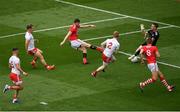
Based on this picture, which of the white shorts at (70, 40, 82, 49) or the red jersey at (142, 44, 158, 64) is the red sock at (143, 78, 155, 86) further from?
the white shorts at (70, 40, 82, 49)

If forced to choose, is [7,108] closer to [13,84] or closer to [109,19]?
[13,84]

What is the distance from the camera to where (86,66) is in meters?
34.9

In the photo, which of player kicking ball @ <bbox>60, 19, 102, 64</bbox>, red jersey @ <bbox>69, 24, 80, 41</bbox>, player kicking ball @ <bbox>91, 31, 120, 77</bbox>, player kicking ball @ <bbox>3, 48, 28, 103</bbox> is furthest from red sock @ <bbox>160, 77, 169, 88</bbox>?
player kicking ball @ <bbox>3, 48, 28, 103</bbox>

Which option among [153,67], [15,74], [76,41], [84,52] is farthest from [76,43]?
[15,74]

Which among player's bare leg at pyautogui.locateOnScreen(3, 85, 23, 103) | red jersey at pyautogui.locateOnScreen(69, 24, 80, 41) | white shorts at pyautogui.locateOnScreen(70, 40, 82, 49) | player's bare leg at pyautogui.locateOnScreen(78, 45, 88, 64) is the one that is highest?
red jersey at pyautogui.locateOnScreen(69, 24, 80, 41)

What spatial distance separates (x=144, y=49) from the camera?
31297 millimetres

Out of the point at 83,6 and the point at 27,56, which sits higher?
the point at 83,6

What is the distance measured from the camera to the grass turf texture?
2994 cm

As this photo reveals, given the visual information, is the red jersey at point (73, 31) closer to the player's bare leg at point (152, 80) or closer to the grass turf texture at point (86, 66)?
the grass turf texture at point (86, 66)

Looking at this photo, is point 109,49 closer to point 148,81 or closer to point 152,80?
point 148,81

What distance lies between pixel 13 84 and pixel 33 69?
2925 millimetres

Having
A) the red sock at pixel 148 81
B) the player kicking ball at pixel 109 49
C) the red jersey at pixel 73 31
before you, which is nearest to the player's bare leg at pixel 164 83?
the red sock at pixel 148 81

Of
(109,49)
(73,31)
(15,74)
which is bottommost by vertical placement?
(15,74)

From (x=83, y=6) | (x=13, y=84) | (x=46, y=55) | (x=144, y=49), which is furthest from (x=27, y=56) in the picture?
(x=83, y=6)
